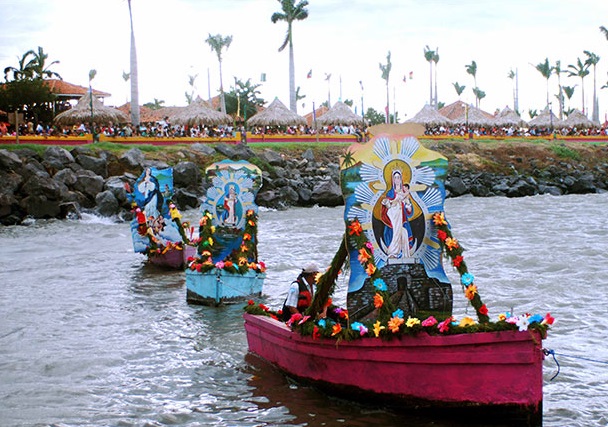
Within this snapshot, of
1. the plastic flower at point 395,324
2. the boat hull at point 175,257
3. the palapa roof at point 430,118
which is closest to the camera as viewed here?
the plastic flower at point 395,324

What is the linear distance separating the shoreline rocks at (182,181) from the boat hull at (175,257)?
13.1 metres

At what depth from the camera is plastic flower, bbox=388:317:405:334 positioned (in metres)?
8.98

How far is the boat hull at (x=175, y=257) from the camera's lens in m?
22.2

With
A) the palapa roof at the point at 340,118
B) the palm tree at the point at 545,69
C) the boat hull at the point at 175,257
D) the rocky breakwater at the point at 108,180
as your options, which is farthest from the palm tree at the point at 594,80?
the boat hull at the point at 175,257

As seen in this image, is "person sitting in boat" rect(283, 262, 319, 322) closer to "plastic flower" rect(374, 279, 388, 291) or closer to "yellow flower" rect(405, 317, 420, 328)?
"plastic flower" rect(374, 279, 388, 291)

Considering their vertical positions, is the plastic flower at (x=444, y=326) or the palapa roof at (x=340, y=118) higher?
the palapa roof at (x=340, y=118)

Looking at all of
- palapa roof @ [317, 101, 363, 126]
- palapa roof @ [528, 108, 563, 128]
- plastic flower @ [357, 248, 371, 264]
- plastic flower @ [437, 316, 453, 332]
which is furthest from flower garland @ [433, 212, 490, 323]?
palapa roof @ [528, 108, 563, 128]

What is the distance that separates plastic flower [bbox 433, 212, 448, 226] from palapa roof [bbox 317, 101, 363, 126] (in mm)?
52529

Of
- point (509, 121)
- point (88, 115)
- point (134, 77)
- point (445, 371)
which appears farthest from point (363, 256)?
point (509, 121)

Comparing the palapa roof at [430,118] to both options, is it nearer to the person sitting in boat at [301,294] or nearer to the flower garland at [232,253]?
the flower garland at [232,253]

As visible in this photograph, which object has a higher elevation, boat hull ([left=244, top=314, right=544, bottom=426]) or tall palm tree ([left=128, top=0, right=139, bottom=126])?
tall palm tree ([left=128, top=0, right=139, bottom=126])

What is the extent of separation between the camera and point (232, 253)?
17219 millimetres

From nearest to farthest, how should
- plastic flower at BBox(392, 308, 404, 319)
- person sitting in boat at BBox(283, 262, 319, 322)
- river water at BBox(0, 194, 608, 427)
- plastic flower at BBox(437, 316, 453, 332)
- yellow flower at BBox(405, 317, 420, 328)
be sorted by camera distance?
plastic flower at BBox(437, 316, 453, 332) → yellow flower at BBox(405, 317, 420, 328) → plastic flower at BBox(392, 308, 404, 319) → river water at BBox(0, 194, 608, 427) → person sitting in boat at BBox(283, 262, 319, 322)

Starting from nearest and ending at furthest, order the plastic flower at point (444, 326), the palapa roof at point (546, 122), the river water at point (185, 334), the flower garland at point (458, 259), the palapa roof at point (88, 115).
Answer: the plastic flower at point (444, 326)
the flower garland at point (458, 259)
the river water at point (185, 334)
the palapa roof at point (88, 115)
the palapa roof at point (546, 122)
